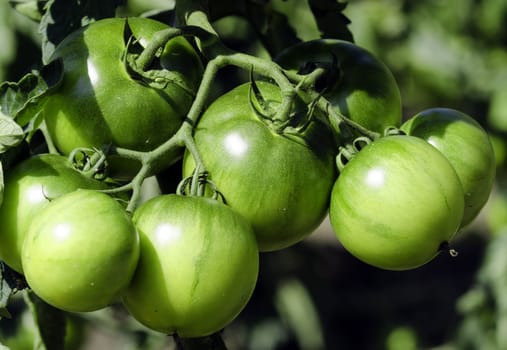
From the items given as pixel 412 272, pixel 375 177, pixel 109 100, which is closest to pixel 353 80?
pixel 375 177

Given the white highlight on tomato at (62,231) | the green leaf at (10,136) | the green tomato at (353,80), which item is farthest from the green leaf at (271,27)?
the white highlight on tomato at (62,231)

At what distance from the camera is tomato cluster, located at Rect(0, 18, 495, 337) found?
96 centimetres

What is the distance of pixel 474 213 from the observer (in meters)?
1.20

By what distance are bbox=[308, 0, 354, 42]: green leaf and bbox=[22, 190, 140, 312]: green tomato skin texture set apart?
0.62 meters

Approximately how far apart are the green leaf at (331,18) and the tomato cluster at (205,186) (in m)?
0.25

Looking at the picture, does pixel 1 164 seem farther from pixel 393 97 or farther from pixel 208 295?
pixel 393 97

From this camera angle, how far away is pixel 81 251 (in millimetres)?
931

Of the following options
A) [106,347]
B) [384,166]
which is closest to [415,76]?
[106,347]

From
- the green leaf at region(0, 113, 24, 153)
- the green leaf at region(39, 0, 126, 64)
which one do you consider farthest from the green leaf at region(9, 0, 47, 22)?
the green leaf at region(0, 113, 24, 153)

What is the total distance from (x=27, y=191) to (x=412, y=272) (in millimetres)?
3175

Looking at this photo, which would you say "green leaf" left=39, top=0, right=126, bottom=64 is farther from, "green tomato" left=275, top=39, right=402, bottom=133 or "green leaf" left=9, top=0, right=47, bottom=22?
"green tomato" left=275, top=39, right=402, bottom=133

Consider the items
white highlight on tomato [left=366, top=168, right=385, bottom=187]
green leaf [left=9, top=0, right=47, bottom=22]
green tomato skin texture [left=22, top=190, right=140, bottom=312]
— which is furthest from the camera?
green leaf [left=9, top=0, right=47, bottom=22]

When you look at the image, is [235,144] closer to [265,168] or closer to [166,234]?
[265,168]

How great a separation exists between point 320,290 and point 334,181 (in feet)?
7.74
